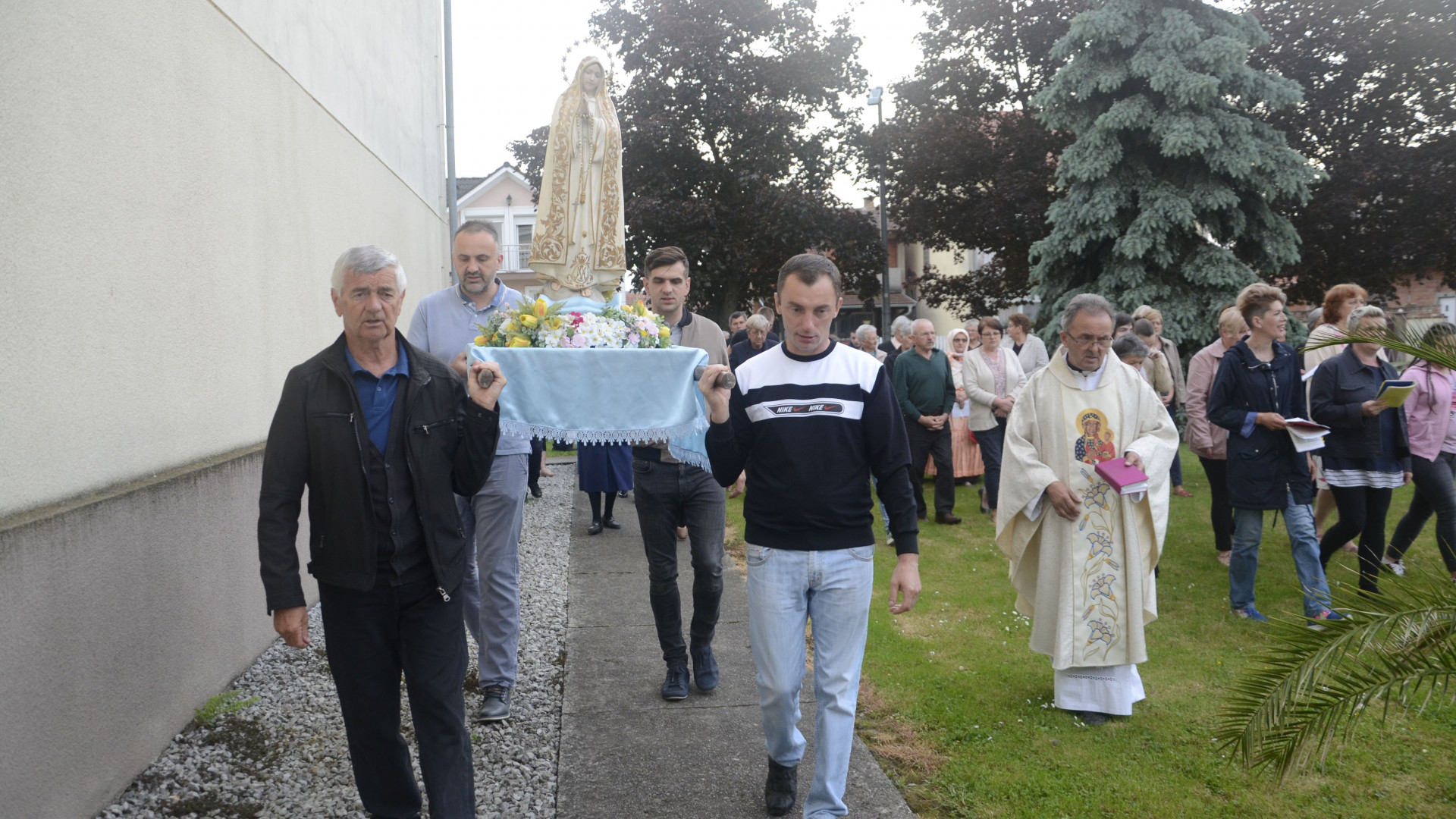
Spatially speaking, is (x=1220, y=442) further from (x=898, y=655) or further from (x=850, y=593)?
(x=850, y=593)

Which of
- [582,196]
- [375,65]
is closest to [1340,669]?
[582,196]

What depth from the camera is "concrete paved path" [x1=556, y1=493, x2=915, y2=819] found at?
398cm

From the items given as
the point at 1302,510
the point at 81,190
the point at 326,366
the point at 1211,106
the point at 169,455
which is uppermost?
the point at 1211,106

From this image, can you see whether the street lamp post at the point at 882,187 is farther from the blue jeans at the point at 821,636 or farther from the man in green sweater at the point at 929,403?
the blue jeans at the point at 821,636

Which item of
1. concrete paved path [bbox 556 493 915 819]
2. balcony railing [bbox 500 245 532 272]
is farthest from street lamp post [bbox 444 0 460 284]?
balcony railing [bbox 500 245 532 272]

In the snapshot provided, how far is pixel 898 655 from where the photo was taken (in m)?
6.11

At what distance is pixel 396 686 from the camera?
3408mm

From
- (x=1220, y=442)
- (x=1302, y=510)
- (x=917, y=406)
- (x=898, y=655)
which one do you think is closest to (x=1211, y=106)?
(x=917, y=406)

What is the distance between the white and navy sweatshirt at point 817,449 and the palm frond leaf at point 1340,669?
1.20 metres

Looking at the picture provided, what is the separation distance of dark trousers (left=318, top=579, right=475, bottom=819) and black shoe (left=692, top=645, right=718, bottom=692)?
1982 mm

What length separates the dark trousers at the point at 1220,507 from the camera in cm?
832

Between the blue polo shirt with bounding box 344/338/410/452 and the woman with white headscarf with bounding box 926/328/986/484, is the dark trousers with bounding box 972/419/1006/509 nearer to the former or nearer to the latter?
the woman with white headscarf with bounding box 926/328/986/484

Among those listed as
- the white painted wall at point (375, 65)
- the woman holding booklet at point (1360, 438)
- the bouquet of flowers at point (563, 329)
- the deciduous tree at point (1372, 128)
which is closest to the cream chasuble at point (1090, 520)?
the bouquet of flowers at point (563, 329)

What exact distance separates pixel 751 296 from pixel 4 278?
26.8 m
